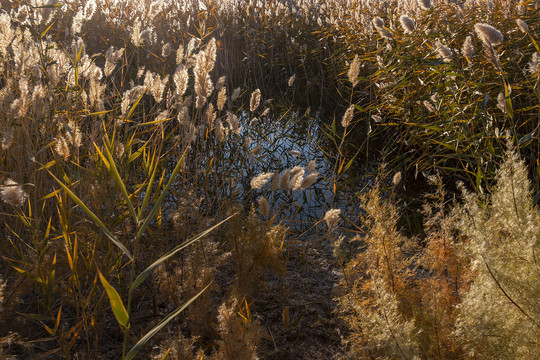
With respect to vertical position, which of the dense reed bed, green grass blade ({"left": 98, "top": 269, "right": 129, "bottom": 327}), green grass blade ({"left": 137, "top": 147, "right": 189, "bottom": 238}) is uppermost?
green grass blade ({"left": 137, "top": 147, "right": 189, "bottom": 238})

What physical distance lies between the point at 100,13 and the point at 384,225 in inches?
196

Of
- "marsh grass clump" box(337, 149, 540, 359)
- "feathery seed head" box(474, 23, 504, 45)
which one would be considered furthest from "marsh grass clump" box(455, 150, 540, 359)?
"feathery seed head" box(474, 23, 504, 45)

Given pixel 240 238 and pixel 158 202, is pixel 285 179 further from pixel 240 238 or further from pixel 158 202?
pixel 158 202

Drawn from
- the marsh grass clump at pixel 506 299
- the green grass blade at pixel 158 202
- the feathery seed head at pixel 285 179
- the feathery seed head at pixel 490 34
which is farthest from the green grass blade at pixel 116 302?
the feathery seed head at pixel 490 34

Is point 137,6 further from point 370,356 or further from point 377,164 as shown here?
point 370,356

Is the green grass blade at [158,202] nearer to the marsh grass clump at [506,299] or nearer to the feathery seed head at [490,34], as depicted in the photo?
the marsh grass clump at [506,299]

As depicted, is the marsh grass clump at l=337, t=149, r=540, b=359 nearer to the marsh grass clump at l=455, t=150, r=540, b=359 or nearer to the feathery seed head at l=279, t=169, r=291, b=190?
the marsh grass clump at l=455, t=150, r=540, b=359

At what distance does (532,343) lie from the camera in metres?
0.91

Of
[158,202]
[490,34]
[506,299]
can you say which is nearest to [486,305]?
[506,299]

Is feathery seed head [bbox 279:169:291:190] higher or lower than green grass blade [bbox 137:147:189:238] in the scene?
lower

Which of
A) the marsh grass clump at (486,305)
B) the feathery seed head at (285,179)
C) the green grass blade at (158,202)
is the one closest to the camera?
the green grass blade at (158,202)

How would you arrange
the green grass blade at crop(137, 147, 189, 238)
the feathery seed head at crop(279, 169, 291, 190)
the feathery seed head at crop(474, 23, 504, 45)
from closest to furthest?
the green grass blade at crop(137, 147, 189, 238) < the feathery seed head at crop(474, 23, 504, 45) < the feathery seed head at crop(279, 169, 291, 190)

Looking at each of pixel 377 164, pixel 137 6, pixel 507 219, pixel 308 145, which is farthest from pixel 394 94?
pixel 137 6

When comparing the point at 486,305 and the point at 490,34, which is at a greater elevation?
the point at 490,34
